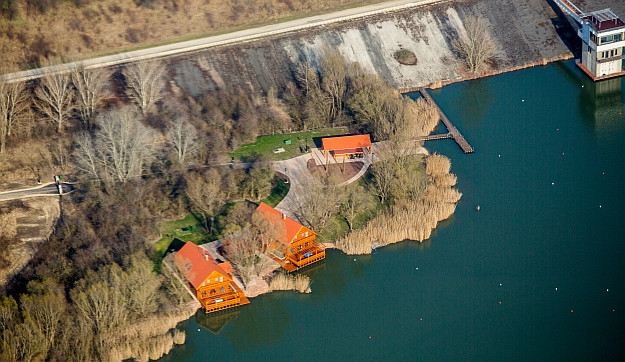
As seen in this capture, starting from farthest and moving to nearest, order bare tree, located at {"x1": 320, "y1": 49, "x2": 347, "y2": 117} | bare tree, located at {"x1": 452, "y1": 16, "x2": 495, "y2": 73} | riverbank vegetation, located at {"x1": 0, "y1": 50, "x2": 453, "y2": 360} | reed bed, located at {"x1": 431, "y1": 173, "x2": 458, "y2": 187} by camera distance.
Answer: bare tree, located at {"x1": 452, "y1": 16, "x2": 495, "y2": 73}
bare tree, located at {"x1": 320, "y1": 49, "x2": 347, "y2": 117}
reed bed, located at {"x1": 431, "y1": 173, "x2": 458, "y2": 187}
riverbank vegetation, located at {"x1": 0, "y1": 50, "x2": 453, "y2": 360}

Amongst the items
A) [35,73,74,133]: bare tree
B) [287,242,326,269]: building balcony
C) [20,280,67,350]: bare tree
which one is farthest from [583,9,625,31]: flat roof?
[20,280,67,350]: bare tree

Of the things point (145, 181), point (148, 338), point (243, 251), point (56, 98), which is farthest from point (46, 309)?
point (56, 98)

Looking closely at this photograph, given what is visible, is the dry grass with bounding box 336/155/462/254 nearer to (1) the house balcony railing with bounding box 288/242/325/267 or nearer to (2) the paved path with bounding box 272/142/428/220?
(1) the house balcony railing with bounding box 288/242/325/267

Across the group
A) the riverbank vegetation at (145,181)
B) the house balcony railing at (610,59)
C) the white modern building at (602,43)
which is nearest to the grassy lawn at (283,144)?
the riverbank vegetation at (145,181)

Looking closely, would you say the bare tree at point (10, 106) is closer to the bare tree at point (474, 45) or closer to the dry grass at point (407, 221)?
the dry grass at point (407, 221)

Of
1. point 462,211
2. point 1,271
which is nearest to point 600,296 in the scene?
point 462,211

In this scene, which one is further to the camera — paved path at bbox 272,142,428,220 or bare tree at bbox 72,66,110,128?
bare tree at bbox 72,66,110,128
